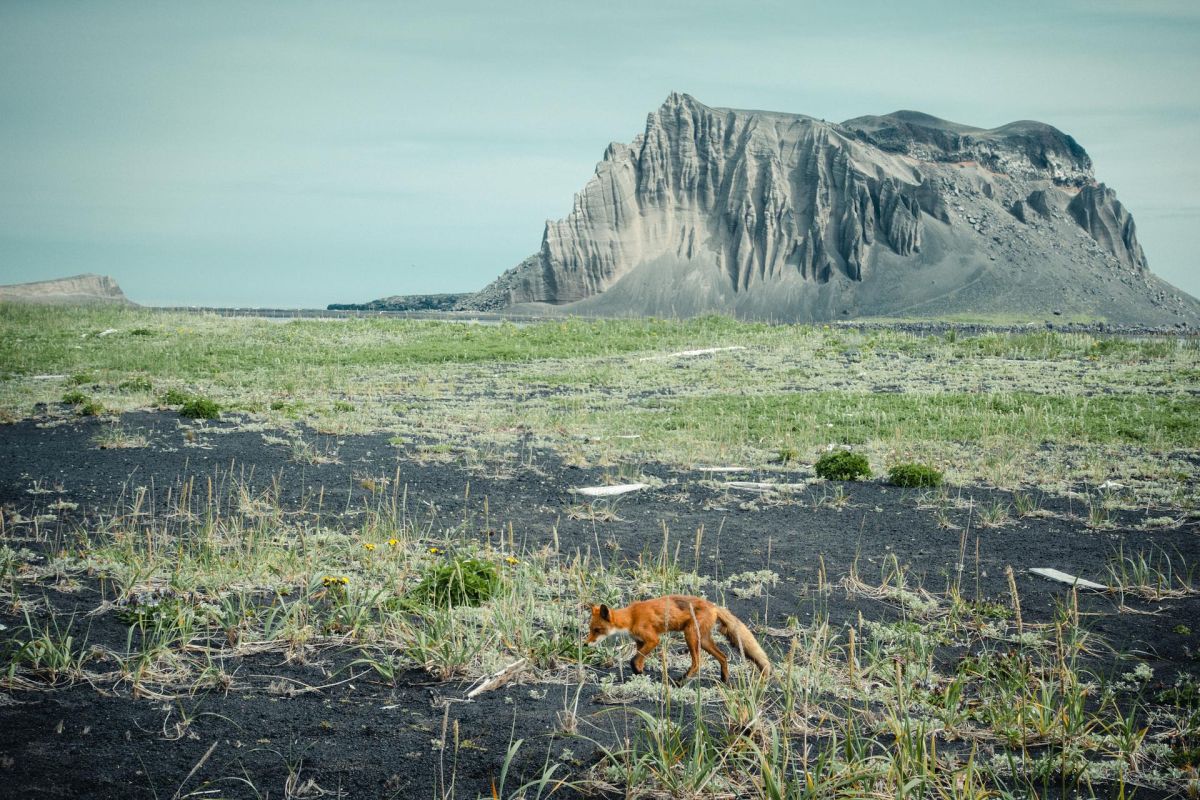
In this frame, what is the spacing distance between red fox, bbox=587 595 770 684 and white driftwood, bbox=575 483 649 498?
18.4ft

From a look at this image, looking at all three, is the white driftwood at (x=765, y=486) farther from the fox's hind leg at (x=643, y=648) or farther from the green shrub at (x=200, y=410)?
the green shrub at (x=200, y=410)

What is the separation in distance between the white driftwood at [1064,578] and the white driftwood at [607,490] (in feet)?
14.2

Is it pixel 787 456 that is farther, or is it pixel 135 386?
pixel 135 386

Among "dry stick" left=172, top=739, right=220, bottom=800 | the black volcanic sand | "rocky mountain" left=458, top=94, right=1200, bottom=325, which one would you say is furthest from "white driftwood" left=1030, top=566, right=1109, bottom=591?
"rocky mountain" left=458, top=94, right=1200, bottom=325

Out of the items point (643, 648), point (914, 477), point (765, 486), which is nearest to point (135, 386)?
point (765, 486)

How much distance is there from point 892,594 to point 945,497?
13.1 ft

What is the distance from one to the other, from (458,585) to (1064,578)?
481cm

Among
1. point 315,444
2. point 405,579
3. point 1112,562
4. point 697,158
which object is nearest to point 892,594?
point 1112,562

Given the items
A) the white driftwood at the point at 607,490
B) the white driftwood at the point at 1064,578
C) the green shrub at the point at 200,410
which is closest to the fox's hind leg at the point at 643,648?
the white driftwood at the point at 1064,578

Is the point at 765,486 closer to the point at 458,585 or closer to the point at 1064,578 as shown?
the point at 1064,578

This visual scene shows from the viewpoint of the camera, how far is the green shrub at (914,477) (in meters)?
11.0

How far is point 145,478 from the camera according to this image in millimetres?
10297

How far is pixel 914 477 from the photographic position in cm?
1103

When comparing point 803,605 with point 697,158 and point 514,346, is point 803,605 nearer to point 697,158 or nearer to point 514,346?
point 514,346
